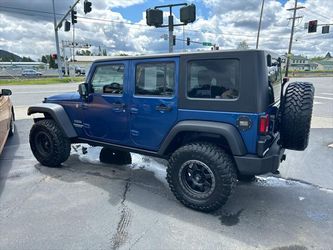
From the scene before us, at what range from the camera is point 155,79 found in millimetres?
3928

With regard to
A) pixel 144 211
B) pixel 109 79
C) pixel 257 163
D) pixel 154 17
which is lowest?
pixel 144 211

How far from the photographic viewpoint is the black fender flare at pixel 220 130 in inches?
130

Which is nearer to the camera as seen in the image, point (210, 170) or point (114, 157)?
point (210, 170)

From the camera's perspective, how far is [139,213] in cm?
362

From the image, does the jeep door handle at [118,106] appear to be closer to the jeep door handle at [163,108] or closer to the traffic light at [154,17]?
the jeep door handle at [163,108]

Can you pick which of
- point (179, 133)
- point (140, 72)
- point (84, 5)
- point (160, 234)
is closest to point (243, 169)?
point (179, 133)

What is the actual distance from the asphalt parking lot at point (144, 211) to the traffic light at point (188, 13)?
6211mm

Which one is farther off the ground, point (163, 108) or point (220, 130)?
point (163, 108)

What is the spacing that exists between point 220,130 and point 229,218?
109 cm

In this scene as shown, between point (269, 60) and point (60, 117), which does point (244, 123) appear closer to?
point (269, 60)

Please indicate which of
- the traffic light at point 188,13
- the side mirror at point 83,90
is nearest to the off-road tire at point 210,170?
the side mirror at point 83,90

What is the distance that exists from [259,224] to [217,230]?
20.7 inches

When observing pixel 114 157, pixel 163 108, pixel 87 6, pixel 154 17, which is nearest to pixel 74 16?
pixel 87 6

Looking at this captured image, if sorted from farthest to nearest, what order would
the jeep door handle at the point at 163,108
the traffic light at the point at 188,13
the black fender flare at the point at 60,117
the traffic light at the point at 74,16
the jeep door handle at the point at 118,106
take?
1. the traffic light at the point at 74,16
2. the traffic light at the point at 188,13
3. the black fender flare at the point at 60,117
4. the jeep door handle at the point at 118,106
5. the jeep door handle at the point at 163,108
